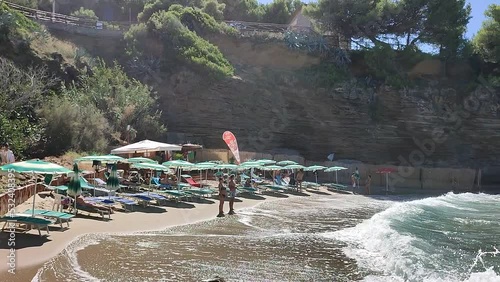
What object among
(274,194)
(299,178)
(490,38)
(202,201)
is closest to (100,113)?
(274,194)

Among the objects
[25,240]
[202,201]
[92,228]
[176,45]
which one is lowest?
[202,201]

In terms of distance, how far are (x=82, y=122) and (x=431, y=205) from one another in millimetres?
19871

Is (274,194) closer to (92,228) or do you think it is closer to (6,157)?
(6,157)

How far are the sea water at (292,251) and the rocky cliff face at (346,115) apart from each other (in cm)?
2078

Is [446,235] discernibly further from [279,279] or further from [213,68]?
[213,68]

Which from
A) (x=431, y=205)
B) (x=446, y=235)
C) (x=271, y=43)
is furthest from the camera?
(x=271, y=43)

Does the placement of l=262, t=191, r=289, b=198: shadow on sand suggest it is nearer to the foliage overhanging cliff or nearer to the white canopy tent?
the white canopy tent

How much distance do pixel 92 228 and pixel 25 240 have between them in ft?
7.34

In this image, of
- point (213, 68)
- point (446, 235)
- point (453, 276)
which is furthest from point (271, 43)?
point (453, 276)

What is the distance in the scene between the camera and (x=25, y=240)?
32.7ft

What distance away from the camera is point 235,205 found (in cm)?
1917

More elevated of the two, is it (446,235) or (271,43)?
(271,43)

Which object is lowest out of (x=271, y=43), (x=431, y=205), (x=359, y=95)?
(x=431, y=205)

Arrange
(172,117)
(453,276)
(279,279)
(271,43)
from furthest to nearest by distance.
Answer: (271,43) < (172,117) < (453,276) < (279,279)
